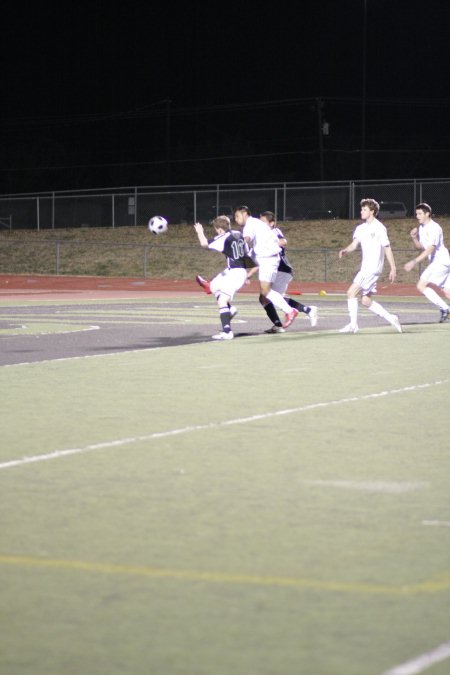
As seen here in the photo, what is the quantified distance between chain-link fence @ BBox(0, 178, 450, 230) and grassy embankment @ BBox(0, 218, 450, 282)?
0.82m

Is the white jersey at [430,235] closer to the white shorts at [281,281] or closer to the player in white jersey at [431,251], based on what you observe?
the player in white jersey at [431,251]

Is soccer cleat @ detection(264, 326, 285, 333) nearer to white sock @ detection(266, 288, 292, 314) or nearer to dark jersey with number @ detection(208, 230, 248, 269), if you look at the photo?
white sock @ detection(266, 288, 292, 314)

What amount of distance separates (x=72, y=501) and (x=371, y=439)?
3.22m

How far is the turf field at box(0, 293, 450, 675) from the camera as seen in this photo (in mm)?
5121

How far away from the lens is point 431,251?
23.0 meters

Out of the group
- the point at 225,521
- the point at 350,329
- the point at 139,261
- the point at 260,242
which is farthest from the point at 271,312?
the point at 139,261

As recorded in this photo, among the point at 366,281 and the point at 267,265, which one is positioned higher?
the point at 267,265

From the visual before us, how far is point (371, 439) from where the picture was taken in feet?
34.4

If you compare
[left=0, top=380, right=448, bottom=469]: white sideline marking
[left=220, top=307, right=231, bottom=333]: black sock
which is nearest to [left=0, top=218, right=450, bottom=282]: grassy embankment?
[left=220, top=307, right=231, bottom=333]: black sock

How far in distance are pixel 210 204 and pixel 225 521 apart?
5294 cm

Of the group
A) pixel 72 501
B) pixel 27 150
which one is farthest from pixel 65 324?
pixel 27 150

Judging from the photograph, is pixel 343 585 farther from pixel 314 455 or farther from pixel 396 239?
pixel 396 239

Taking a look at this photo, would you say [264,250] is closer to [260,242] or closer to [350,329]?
[260,242]

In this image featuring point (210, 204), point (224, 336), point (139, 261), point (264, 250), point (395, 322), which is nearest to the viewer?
point (224, 336)
